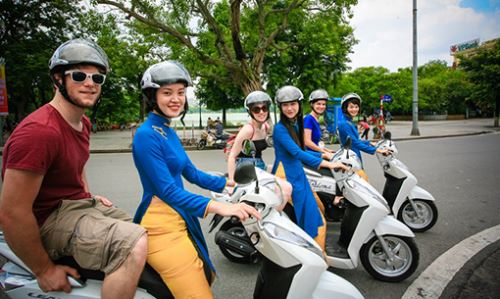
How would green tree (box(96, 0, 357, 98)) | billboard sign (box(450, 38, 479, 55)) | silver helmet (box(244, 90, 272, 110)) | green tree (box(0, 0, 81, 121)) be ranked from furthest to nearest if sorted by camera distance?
billboard sign (box(450, 38, 479, 55)), green tree (box(0, 0, 81, 121)), green tree (box(96, 0, 357, 98)), silver helmet (box(244, 90, 272, 110))

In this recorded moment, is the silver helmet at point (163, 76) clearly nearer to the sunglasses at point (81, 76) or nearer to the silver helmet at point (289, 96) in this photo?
the sunglasses at point (81, 76)

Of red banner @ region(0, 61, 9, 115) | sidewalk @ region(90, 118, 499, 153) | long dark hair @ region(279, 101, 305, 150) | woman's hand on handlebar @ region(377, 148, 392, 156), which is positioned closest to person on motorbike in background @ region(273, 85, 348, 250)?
long dark hair @ region(279, 101, 305, 150)

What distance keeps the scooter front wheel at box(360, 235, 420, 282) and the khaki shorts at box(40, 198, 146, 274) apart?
7.17 feet

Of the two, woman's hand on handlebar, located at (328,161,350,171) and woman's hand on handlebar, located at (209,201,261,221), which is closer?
woman's hand on handlebar, located at (209,201,261,221)

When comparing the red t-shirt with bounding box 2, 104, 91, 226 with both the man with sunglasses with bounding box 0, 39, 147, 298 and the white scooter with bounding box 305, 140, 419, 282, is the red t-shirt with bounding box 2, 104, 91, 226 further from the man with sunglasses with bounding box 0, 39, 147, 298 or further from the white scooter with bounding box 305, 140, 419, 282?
the white scooter with bounding box 305, 140, 419, 282

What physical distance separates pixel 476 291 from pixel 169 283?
2.57 m

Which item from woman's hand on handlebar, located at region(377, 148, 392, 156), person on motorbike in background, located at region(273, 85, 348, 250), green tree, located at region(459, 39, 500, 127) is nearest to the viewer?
person on motorbike in background, located at region(273, 85, 348, 250)

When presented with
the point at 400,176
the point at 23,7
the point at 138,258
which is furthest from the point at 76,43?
the point at 23,7

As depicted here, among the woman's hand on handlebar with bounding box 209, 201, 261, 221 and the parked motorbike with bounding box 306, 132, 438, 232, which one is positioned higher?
the woman's hand on handlebar with bounding box 209, 201, 261, 221

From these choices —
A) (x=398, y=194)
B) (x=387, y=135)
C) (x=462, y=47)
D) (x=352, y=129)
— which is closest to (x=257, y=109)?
(x=352, y=129)

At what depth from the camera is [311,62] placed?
66.4 feet

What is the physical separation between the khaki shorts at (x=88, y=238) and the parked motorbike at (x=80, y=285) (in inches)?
4.0

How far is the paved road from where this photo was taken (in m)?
2.77

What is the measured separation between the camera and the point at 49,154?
4.17 ft
